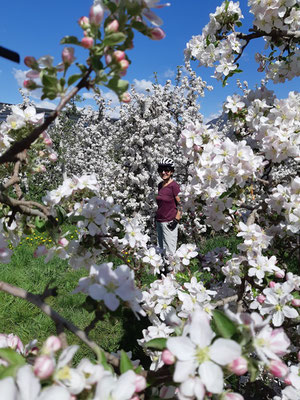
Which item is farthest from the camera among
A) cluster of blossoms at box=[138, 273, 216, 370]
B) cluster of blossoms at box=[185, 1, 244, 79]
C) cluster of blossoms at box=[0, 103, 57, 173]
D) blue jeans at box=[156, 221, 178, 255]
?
blue jeans at box=[156, 221, 178, 255]

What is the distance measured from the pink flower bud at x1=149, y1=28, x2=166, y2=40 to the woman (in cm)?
362

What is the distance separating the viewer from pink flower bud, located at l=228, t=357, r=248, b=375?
0.72 m

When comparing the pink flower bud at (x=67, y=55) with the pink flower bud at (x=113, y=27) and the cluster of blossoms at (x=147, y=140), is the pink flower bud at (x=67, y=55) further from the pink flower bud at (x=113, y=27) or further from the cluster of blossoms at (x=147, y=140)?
the cluster of blossoms at (x=147, y=140)

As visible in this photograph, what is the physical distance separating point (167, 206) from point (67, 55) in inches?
150

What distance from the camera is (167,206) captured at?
4.66m

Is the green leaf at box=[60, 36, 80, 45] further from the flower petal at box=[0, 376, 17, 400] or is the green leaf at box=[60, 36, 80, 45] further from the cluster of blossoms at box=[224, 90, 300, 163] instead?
the cluster of blossoms at box=[224, 90, 300, 163]

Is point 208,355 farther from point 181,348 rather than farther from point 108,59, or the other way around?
point 108,59

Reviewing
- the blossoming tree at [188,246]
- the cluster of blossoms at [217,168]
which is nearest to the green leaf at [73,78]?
the blossoming tree at [188,246]

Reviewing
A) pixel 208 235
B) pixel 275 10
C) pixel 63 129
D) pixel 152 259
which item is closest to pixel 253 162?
pixel 275 10

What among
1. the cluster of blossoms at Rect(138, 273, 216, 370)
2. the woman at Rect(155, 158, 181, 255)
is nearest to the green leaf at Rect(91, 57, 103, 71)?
the cluster of blossoms at Rect(138, 273, 216, 370)

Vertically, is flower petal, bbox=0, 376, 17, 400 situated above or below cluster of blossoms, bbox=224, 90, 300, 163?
below

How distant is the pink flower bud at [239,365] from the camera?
72 centimetres

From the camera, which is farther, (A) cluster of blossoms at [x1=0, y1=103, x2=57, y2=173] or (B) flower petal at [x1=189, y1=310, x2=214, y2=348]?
(A) cluster of blossoms at [x1=0, y1=103, x2=57, y2=173]

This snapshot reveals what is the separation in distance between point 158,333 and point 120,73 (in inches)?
57.8
